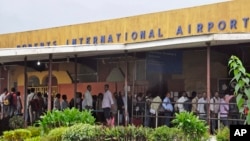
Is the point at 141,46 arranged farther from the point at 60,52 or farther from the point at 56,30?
the point at 56,30

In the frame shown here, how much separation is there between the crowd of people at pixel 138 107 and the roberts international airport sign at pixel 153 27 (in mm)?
2144

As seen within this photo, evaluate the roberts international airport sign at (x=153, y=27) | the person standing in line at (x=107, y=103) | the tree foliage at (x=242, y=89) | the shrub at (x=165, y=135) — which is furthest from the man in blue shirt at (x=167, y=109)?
the tree foliage at (x=242, y=89)

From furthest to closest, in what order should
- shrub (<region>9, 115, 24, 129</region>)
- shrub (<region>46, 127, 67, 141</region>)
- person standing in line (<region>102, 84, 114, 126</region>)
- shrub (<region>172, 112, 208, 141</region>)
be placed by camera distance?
person standing in line (<region>102, 84, 114, 126</region>) → shrub (<region>9, 115, 24, 129</region>) → shrub (<region>46, 127, 67, 141</region>) → shrub (<region>172, 112, 208, 141</region>)

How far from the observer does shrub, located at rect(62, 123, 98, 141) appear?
982 centimetres

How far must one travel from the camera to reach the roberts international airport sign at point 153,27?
15961 mm

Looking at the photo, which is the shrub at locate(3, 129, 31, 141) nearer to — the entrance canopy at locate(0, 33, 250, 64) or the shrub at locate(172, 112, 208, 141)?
the entrance canopy at locate(0, 33, 250, 64)

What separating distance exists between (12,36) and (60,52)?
9.01 meters

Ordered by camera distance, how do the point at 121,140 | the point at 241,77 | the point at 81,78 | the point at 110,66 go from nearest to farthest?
the point at 241,77 → the point at 121,140 → the point at 110,66 → the point at 81,78

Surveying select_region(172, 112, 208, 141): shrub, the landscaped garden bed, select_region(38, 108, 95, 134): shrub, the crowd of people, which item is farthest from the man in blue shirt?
select_region(172, 112, 208, 141): shrub

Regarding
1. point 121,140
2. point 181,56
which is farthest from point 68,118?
point 181,56

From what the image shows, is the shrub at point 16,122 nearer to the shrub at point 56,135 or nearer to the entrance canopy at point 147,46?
the entrance canopy at point 147,46

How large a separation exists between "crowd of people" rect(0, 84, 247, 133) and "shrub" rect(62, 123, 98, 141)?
2578mm

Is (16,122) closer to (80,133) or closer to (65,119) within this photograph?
(65,119)

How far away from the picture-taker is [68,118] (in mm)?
11859
